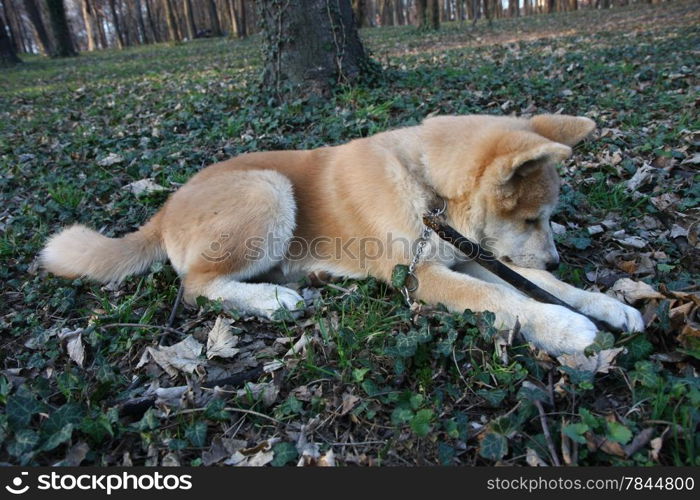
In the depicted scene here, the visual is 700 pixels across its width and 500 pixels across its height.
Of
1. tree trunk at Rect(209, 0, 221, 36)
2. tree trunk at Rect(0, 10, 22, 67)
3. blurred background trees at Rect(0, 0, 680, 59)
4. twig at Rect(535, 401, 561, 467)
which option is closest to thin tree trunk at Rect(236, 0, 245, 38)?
blurred background trees at Rect(0, 0, 680, 59)

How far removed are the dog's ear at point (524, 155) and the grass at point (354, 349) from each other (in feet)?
2.60

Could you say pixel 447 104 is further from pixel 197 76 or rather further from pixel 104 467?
pixel 197 76

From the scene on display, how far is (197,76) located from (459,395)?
34.6 ft

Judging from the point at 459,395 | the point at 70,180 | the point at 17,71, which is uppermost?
the point at 17,71

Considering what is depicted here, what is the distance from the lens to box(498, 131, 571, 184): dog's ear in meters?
2.24

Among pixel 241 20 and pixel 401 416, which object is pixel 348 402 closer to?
pixel 401 416

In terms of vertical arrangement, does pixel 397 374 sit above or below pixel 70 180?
below

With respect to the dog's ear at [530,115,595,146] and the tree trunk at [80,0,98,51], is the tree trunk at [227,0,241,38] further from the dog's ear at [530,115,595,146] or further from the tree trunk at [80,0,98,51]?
the dog's ear at [530,115,595,146]

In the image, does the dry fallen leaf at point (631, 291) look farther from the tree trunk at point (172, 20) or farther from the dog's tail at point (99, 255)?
the tree trunk at point (172, 20)

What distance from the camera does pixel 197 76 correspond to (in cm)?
1073

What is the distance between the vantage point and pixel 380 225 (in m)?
3.03

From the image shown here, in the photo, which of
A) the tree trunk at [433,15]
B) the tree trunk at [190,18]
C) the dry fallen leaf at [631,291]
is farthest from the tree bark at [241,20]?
the dry fallen leaf at [631,291]

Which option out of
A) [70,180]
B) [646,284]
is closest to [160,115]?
[70,180]

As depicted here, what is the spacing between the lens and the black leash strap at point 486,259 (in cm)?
257
